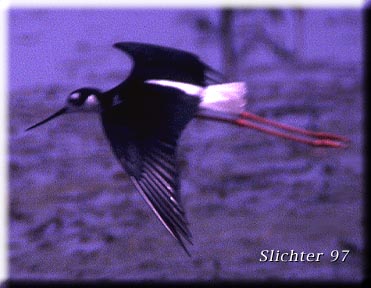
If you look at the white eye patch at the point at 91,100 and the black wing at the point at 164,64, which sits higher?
the black wing at the point at 164,64

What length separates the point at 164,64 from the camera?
320 centimetres

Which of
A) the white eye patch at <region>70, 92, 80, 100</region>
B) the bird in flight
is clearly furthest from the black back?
the white eye patch at <region>70, 92, 80, 100</region>

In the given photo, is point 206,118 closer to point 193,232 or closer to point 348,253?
point 193,232

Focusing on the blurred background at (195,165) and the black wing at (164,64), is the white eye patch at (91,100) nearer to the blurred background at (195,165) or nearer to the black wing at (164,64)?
the blurred background at (195,165)

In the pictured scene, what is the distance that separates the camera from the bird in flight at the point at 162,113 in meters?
3.16

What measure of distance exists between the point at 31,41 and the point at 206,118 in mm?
842

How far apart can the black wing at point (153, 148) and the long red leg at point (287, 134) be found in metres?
0.17

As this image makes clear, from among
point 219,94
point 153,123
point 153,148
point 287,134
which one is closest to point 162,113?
point 153,123

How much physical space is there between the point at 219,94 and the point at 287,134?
35 centimetres

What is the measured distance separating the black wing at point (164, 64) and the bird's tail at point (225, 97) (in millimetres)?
55

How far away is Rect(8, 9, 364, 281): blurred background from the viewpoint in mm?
3170

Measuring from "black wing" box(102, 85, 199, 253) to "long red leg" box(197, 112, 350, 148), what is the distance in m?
0.17

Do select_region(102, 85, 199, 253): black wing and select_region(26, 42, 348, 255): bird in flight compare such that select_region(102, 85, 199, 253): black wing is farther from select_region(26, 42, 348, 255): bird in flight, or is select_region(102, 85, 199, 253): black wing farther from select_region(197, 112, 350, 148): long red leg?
select_region(197, 112, 350, 148): long red leg

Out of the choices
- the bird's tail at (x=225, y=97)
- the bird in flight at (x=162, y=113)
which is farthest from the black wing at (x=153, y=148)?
the bird's tail at (x=225, y=97)
